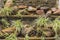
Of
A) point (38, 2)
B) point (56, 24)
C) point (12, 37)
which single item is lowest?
point (12, 37)

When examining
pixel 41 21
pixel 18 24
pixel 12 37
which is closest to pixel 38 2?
pixel 41 21

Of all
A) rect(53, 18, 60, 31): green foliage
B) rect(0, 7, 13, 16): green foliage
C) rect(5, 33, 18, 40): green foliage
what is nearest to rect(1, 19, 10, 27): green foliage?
rect(0, 7, 13, 16): green foliage

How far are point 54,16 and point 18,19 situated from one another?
0.85 metres

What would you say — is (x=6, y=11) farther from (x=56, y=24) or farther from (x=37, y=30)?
(x=56, y=24)

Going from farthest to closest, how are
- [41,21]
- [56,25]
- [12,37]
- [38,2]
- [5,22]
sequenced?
[38,2] < [5,22] < [41,21] < [56,25] < [12,37]

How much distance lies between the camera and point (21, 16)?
20.4 ft

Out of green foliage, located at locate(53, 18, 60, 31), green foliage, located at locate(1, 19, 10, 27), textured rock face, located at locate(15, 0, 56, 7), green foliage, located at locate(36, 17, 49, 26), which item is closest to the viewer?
green foliage, located at locate(53, 18, 60, 31)

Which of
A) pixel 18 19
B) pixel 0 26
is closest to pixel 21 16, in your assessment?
pixel 18 19

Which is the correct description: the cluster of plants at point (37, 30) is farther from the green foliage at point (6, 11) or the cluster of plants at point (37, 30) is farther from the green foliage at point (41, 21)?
the green foliage at point (6, 11)

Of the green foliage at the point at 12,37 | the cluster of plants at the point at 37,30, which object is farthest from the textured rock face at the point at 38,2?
the green foliage at the point at 12,37

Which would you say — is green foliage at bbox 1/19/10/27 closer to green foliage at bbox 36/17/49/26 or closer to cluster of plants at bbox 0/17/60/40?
cluster of plants at bbox 0/17/60/40

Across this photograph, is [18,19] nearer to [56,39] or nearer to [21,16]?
[21,16]

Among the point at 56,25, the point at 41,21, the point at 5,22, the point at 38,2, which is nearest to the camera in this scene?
the point at 56,25

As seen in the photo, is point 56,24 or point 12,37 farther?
point 56,24
